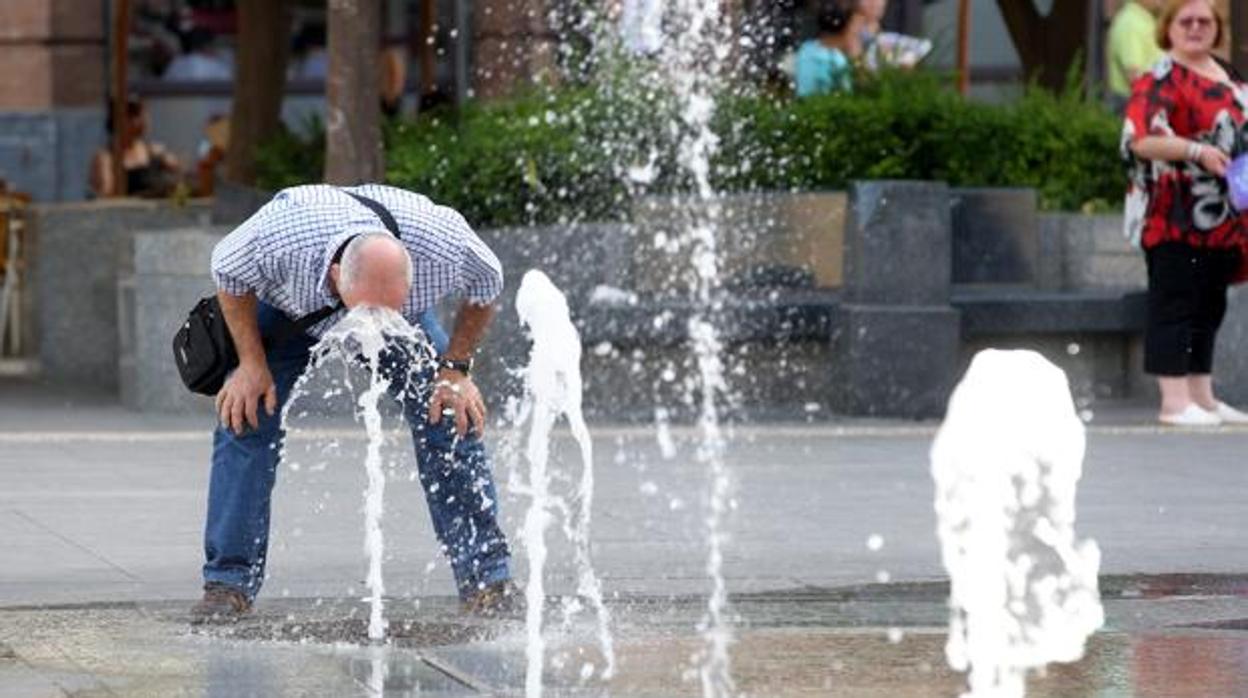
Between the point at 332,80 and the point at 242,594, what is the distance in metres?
6.20

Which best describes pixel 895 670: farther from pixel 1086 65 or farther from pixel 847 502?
pixel 1086 65

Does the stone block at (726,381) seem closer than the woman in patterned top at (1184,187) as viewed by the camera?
No

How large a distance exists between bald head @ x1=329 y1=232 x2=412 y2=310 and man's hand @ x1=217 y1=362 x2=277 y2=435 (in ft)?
1.75

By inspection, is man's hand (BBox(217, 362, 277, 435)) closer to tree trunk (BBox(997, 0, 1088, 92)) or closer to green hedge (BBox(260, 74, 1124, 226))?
green hedge (BBox(260, 74, 1124, 226))

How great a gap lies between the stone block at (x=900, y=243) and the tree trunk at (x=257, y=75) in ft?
15.2

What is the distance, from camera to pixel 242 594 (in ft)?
27.1

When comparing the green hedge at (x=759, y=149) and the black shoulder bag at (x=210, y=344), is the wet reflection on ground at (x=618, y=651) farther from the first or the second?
the green hedge at (x=759, y=149)

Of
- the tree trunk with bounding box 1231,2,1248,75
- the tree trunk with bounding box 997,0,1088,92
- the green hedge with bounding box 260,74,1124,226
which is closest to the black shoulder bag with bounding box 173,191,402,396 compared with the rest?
the green hedge with bounding box 260,74,1124,226

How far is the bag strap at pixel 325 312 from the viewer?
25.8 feet

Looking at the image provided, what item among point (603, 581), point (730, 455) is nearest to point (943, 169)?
point (730, 455)

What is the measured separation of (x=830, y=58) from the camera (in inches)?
588

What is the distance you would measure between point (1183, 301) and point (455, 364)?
5.59m

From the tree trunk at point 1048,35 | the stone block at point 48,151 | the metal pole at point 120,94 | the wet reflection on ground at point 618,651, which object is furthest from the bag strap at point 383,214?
the stone block at point 48,151

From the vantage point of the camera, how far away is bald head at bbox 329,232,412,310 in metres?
7.57
